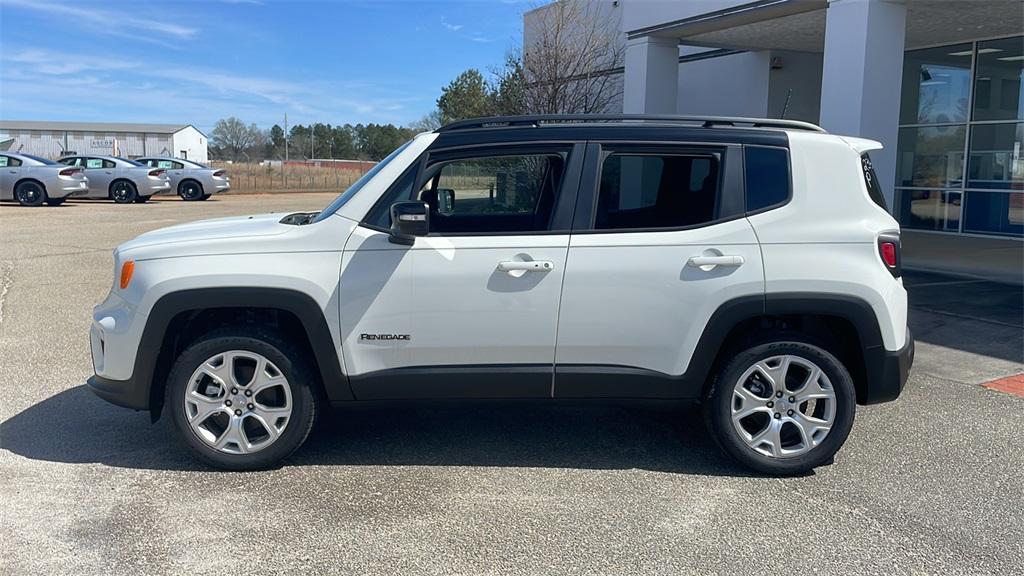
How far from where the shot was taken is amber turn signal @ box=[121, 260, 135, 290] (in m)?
4.39

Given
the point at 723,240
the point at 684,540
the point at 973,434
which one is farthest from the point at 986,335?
the point at 684,540

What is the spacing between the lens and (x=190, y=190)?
2902 centimetres

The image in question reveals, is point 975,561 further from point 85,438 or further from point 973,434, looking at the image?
point 85,438

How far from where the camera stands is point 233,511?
397 centimetres

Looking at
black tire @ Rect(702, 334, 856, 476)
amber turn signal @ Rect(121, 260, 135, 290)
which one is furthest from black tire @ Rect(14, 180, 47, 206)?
black tire @ Rect(702, 334, 856, 476)

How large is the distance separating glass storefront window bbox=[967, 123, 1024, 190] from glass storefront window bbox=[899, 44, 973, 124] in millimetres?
636

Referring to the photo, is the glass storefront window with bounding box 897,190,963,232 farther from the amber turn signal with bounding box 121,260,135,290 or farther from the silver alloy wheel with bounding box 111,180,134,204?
the silver alloy wheel with bounding box 111,180,134,204

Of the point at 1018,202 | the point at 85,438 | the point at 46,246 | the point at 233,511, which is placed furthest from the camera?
the point at 1018,202

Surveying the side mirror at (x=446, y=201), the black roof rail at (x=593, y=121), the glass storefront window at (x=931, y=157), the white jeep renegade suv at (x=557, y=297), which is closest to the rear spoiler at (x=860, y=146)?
the white jeep renegade suv at (x=557, y=297)

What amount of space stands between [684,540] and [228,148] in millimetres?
101744

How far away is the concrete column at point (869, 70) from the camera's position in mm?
11125

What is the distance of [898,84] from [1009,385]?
6.38 metres

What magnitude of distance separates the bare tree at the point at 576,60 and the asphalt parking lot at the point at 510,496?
507 inches

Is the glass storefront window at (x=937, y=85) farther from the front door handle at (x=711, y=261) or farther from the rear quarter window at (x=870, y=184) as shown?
the front door handle at (x=711, y=261)
